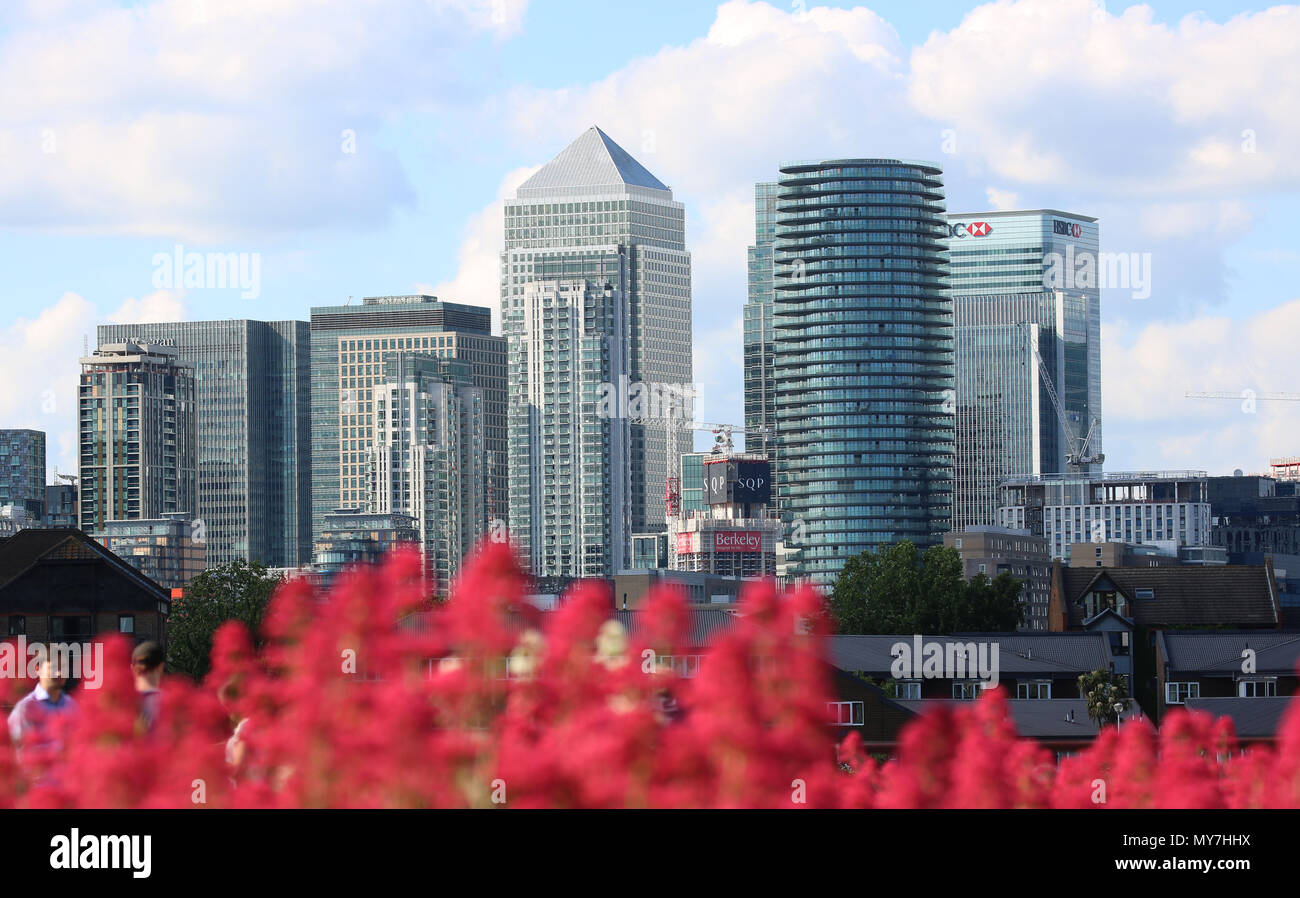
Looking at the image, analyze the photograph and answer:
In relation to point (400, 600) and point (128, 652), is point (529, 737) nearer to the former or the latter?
point (400, 600)

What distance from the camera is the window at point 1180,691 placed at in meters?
123

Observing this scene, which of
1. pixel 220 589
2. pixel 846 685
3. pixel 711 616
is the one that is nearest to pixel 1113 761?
pixel 846 685

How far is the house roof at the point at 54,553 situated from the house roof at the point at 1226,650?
64.5 m

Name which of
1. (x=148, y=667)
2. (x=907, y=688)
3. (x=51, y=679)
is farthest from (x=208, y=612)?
(x=148, y=667)

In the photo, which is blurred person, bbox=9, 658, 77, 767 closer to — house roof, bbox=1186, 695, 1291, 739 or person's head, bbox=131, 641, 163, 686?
person's head, bbox=131, 641, 163, 686

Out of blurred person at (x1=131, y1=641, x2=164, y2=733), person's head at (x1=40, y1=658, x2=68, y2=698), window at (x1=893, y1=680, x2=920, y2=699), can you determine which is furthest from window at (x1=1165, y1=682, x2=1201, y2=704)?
blurred person at (x1=131, y1=641, x2=164, y2=733)

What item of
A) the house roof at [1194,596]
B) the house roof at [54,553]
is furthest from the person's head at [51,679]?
the house roof at [1194,596]

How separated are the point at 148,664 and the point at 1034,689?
116 meters

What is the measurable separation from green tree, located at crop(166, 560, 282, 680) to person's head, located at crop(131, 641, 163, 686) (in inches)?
5015

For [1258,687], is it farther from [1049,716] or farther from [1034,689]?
[1049,716]

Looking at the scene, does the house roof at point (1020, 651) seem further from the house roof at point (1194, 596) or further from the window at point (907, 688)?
the house roof at point (1194, 596)

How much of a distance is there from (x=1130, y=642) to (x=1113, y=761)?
137 metres

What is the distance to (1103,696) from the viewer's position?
116m
